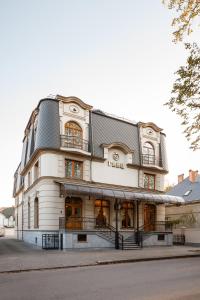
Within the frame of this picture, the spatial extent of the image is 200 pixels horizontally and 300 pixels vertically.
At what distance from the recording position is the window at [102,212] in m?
24.0

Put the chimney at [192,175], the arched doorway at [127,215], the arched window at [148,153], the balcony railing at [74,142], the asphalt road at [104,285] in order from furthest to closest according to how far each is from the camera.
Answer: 1. the chimney at [192,175]
2. the arched window at [148,153]
3. the arched doorway at [127,215]
4. the balcony railing at [74,142]
5. the asphalt road at [104,285]

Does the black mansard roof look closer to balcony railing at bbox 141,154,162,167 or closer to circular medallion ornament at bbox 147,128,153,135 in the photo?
balcony railing at bbox 141,154,162,167

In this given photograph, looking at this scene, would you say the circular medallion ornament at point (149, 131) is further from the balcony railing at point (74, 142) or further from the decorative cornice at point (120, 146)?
the balcony railing at point (74, 142)

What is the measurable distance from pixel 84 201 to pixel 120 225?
13.2ft

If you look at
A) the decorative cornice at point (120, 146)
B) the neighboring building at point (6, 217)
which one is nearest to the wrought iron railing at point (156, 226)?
the decorative cornice at point (120, 146)

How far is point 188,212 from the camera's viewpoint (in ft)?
108

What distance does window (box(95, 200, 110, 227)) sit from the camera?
23998 mm

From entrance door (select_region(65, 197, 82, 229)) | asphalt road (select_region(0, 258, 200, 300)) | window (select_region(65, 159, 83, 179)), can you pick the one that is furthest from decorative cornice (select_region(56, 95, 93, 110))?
asphalt road (select_region(0, 258, 200, 300))

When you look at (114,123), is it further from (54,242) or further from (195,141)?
(195,141)

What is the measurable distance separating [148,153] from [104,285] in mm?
20364

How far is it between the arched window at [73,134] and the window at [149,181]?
25.3 ft

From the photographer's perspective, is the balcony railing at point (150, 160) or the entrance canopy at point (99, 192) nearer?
the entrance canopy at point (99, 192)

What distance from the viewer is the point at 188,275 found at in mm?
10430

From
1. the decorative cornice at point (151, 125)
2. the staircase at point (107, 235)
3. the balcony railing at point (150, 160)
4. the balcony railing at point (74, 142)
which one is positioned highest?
the decorative cornice at point (151, 125)
